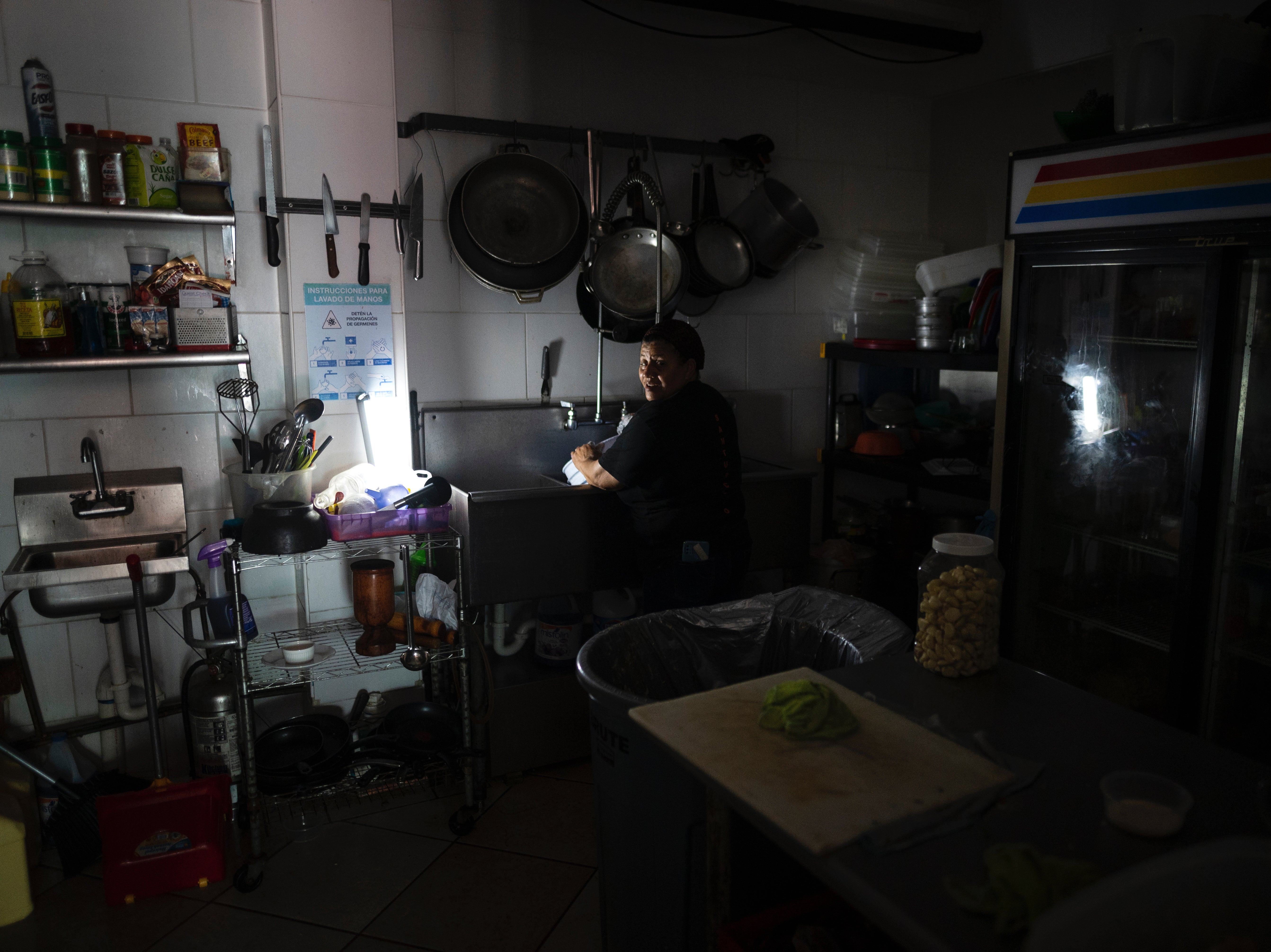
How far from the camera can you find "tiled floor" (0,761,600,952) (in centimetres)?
200

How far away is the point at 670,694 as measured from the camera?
1.76m

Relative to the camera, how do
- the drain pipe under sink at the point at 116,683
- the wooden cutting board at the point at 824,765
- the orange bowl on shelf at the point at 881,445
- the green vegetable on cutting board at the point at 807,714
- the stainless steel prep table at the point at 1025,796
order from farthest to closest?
the orange bowl on shelf at the point at 881,445 → the drain pipe under sink at the point at 116,683 → the green vegetable on cutting board at the point at 807,714 → the wooden cutting board at the point at 824,765 → the stainless steel prep table at the point at 1025,796

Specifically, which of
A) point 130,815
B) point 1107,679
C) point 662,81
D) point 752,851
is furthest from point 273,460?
point 1107,679

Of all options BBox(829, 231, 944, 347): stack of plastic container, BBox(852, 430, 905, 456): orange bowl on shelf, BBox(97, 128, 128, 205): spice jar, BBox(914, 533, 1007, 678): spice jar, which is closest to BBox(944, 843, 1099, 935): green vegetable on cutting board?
BBox(914, 533, 1007, 678): spice jar

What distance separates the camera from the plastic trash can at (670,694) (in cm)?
143

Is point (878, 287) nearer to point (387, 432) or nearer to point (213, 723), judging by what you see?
point (387, 432)

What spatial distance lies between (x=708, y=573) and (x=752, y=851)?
1057mm

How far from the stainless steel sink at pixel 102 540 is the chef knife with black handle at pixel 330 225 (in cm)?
70

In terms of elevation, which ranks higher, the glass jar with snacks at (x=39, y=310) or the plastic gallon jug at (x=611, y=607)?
the glass jar with snacks at (x=39, y=310)

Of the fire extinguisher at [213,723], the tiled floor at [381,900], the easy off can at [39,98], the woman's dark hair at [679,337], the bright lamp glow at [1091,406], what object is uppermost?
→ the easy off can at [39,98]

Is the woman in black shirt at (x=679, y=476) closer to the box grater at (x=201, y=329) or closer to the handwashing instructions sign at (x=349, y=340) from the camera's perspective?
the handwashing instructions sign at (x=349, y=340)

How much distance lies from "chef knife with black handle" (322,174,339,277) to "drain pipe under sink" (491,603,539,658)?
1084mm

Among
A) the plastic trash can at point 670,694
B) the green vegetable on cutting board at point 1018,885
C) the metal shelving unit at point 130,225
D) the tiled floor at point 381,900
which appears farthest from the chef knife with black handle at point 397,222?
the green vegetable on cutting board at point 1018,885

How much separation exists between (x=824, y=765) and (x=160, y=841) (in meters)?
1.80
